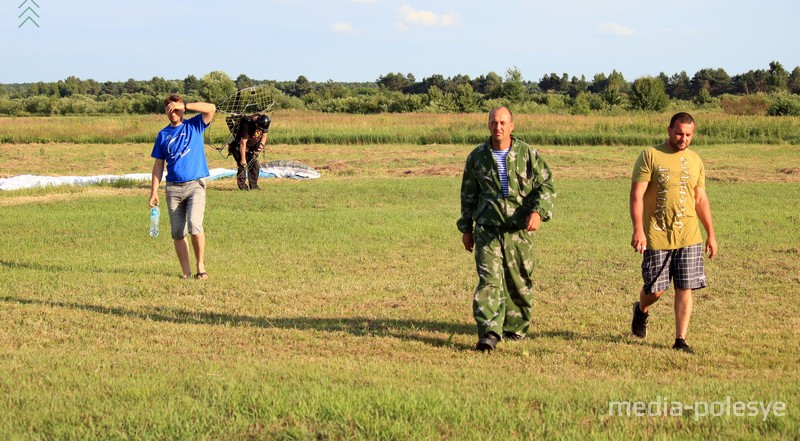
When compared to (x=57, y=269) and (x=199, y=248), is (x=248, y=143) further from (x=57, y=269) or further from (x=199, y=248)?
(x=199, y=248)

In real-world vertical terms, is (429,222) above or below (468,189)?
below

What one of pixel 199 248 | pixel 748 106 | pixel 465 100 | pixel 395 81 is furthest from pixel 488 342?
pixel 395 81

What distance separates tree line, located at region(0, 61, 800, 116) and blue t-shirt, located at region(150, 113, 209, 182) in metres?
45.2

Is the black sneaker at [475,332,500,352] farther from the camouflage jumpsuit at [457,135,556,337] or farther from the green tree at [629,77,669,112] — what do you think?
the green tree at [629,77,669,112]

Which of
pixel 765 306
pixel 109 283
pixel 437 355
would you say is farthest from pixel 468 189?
pixel 109 283

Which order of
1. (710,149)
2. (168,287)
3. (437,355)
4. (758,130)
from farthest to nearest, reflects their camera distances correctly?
(758,130) < (710,149) < (168,287) < (437,355)

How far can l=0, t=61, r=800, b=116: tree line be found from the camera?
5941cm

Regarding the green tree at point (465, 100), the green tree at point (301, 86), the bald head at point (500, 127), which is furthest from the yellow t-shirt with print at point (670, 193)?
the green tree at point (301, 86)

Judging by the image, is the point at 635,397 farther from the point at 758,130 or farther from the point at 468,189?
the point at 758,130

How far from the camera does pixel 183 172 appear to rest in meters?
10.1

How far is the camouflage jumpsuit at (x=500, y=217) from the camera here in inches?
279

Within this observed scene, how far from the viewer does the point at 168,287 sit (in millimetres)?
9711

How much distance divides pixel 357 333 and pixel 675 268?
2698mm

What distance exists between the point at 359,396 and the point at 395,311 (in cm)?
365
